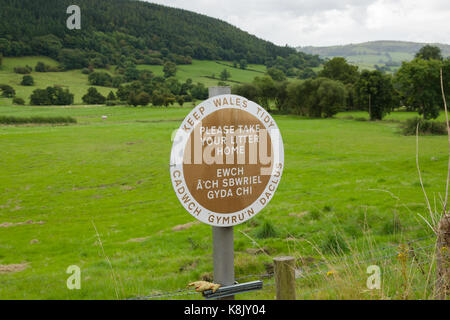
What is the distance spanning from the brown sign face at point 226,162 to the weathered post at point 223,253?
0.26 meters

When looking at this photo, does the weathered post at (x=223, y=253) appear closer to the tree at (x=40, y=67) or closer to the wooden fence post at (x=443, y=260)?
the wooden fence post at (x=443, y=260)

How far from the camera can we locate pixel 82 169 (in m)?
32.8

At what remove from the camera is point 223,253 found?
15.7ft

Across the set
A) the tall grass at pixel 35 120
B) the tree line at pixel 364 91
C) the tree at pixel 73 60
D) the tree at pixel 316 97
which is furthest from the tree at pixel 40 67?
the tree at pixel 316 97

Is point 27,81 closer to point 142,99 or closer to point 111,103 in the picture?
point 111,103

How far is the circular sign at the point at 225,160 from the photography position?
4535mm

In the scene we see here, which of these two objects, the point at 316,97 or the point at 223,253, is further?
the point at 316,97

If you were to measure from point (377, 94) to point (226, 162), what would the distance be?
75.7 m

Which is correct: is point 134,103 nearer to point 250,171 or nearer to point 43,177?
point 43,177

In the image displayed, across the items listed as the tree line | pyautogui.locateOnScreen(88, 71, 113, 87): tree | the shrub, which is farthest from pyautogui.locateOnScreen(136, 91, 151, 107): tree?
pyautogui.locateOnScreen(88, 71, 113, 87): tree

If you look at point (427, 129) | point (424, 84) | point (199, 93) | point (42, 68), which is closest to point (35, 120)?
point (199, 93)

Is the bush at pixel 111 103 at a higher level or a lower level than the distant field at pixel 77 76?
lower

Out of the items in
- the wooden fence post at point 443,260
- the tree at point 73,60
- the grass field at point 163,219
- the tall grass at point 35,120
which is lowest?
the grass field at point 163,219
